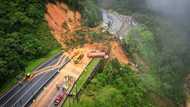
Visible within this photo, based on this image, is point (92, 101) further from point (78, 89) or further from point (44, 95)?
point (44, 95)

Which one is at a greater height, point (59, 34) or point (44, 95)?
point (59, 34)

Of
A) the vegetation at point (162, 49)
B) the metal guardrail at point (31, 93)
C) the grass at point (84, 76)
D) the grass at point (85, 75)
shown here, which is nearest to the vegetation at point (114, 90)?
the grass at point (84, 76)

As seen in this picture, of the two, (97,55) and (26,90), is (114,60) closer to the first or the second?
(97,55)

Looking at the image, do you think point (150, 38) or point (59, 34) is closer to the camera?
point (59, 34)

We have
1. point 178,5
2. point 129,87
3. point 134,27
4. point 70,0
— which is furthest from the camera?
point 178,5

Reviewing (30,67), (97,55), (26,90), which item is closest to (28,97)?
(26,90)

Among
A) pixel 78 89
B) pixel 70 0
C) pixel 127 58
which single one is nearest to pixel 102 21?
pixel 70 0

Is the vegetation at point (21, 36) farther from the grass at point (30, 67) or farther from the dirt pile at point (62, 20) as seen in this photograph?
the dirt pile at point (62, 20)
